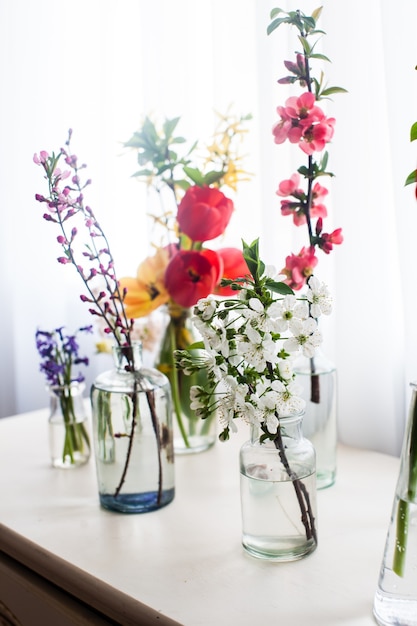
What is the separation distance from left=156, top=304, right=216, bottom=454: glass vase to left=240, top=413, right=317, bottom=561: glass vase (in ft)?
1.06

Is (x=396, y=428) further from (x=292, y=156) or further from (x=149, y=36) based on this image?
(x=149, y=36)

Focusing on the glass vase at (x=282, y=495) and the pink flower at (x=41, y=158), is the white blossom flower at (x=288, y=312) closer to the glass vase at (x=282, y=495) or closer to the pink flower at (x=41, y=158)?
the glass vase at (x=282, y=495)

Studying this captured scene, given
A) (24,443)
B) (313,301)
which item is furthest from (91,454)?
(313,301)

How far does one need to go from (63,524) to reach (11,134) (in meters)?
1.22

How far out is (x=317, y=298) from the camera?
2.29ft

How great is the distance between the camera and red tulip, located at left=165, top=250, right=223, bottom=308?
99 cm

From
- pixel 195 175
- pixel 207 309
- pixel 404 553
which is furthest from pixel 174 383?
pixel 404 553

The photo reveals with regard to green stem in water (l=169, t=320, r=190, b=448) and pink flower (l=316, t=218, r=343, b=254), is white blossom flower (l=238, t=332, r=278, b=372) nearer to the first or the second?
pink flower (l=316, t=218, r=343, b=254)

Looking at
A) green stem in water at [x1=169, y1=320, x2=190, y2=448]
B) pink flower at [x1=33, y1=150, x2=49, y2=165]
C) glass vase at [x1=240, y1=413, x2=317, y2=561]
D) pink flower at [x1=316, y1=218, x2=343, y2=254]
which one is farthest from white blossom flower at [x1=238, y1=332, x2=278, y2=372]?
green stem in water at [x1=169, y1=320, x2=190, y2=448]

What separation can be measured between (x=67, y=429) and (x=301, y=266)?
0.47 metres

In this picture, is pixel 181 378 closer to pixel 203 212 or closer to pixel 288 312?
pixel 203 212

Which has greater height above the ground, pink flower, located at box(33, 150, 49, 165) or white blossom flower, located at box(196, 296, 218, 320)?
pink flower, located at box(33, 150, 49, 165)

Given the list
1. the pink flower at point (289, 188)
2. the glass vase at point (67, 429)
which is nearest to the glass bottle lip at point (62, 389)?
the glass vase at point (67, 429)

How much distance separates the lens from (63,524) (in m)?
0.88
